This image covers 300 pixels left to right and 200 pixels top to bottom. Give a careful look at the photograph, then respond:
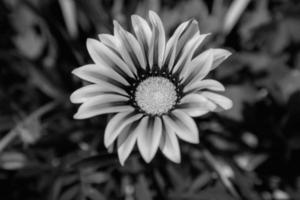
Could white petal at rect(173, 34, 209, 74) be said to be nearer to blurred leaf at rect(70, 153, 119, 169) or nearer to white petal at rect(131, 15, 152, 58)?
white petal at rect(131, 15, 152, 58)

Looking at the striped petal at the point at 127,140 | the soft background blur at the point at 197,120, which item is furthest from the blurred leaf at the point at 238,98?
the striped petal at the point at 127,140

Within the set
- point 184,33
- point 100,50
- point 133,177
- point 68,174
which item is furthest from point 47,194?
point 184,33

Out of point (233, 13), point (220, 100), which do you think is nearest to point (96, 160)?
point (220, 100)

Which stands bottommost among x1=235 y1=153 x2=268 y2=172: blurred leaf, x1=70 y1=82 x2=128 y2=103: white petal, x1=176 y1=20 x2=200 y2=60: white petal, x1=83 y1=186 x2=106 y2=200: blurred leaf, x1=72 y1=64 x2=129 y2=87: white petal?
x1=235 y1=153 x2=268 y2=172: blurred leaf

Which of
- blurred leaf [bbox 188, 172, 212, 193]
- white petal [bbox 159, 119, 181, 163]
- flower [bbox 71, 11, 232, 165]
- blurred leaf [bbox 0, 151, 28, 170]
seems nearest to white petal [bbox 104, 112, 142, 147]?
flower [bbox 71, 11, 232, 165]

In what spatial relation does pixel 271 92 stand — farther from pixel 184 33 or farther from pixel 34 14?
pixel 34 14

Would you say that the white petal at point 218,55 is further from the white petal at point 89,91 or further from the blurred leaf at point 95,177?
the blurred leaf at point 95,177

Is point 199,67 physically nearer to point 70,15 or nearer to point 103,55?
point 103,55

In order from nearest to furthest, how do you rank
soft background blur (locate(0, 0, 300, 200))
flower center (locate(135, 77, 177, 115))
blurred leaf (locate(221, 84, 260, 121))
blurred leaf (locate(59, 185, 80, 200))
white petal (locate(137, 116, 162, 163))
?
white petal (locate(137, 116, 162, 163)), flower center (locate(135, 77, 177, 115)), blurred leaf (locate(59, 185, 80, 200)), soft background blur (locate(0, 0, 300, 200)), blurred leaf (locate(221, 84, 260, 121))
